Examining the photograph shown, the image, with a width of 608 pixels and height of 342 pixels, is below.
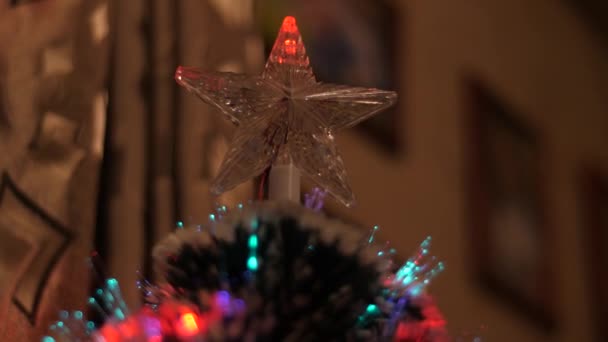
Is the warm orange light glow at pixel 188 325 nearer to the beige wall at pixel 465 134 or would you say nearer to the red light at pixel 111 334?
the red light at pixel 111 334

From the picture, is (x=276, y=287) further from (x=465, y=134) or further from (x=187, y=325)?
(x=465, y=134)

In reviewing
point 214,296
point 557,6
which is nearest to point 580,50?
point 557,6

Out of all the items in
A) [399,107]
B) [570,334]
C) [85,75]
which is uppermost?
[85,75]

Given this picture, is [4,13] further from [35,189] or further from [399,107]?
[399,107]

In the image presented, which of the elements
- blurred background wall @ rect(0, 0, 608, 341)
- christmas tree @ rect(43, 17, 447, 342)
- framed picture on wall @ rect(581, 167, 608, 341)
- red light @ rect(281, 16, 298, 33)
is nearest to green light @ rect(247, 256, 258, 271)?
christmas tree @ rect(43, 17, 447, 342)

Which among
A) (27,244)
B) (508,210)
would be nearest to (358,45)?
(508,210)

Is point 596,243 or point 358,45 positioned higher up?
point 358,45

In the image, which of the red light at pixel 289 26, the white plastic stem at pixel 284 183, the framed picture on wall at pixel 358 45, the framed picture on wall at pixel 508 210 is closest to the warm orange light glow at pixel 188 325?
the white plastic stem at pixel 284 183
